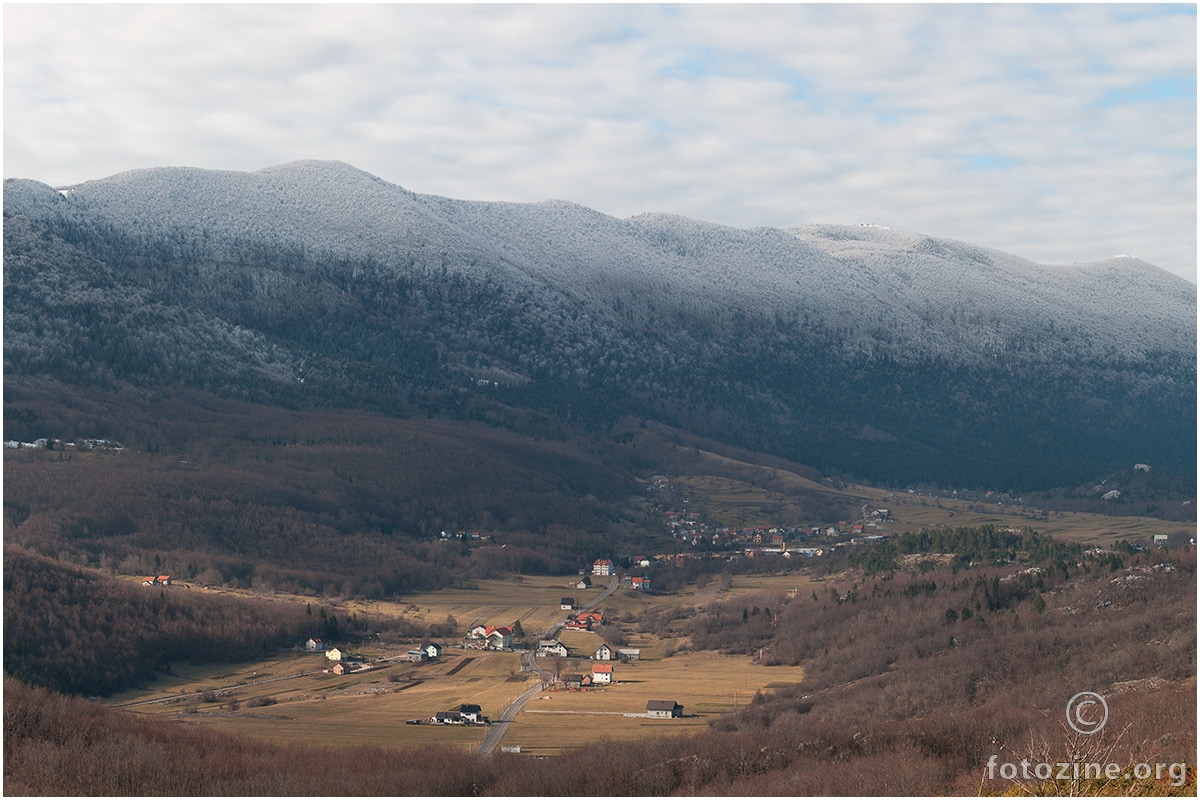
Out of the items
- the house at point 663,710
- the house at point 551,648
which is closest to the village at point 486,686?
the house at point 663,710

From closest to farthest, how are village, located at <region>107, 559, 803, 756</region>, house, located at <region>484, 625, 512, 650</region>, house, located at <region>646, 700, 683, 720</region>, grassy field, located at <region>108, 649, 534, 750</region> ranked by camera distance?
grassy field, located at <region>108, 649, 534, 750</region> < village, located at <region>107, 559, 803, 756</region> < house, located at <region>646, 700, 683, 720</region> < house, located at <region>484, 625, 512, 650</region>

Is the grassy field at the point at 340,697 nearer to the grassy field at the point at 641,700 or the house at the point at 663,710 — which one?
the grassy field at the point at 641,700

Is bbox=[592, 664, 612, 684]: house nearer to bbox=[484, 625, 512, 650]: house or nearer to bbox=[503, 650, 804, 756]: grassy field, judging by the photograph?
bbox=[503, 650, 804, 756]: grassy field

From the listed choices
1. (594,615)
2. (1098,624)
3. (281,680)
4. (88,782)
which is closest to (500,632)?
(594,615)

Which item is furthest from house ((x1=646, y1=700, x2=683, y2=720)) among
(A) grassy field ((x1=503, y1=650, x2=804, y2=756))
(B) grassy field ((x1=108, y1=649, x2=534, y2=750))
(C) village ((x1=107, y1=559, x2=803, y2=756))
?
(B) grassy field ((x1=108, y1=649, x2=534, y2=750))

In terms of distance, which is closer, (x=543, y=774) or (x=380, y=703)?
(x=543, y=774)

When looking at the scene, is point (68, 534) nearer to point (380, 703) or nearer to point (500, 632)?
point (500, 632)
